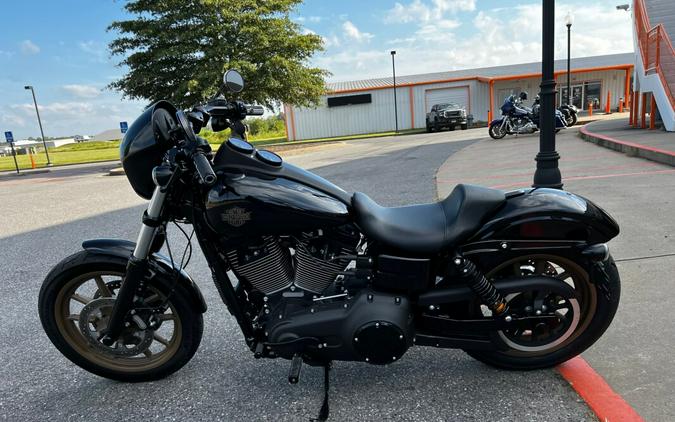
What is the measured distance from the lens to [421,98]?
34.2 meters

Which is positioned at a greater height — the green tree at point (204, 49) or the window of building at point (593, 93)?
the green tree at point (204, 49)

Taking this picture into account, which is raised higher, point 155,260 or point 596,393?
point 155,260

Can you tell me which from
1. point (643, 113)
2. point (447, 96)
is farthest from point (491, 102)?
point (643, 113)

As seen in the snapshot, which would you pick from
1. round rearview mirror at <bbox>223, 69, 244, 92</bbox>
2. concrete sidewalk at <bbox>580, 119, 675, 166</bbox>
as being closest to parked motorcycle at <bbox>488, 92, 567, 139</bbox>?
concrete sidewalk at <bbox>580, 119, 675, 166</bbox>

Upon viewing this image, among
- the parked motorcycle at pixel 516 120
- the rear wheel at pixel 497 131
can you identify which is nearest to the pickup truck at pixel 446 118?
the parked motorcycle at pixel 516 120

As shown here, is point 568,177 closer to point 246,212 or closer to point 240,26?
point 246,212

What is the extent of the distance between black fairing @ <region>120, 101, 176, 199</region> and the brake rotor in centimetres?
83

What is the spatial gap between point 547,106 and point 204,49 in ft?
59.0

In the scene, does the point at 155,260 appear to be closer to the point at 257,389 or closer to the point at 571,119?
the point at 257,389

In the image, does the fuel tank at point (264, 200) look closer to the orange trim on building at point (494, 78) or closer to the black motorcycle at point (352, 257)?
the black motorcycle at point (352, 257)

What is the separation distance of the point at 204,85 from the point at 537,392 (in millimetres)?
18797

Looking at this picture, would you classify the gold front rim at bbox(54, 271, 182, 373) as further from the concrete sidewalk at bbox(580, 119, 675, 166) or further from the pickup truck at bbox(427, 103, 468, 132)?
the pickup truck at bbox(427, 103, 468, 132)

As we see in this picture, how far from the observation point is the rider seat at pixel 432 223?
2.15m

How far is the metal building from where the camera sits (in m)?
34.1
